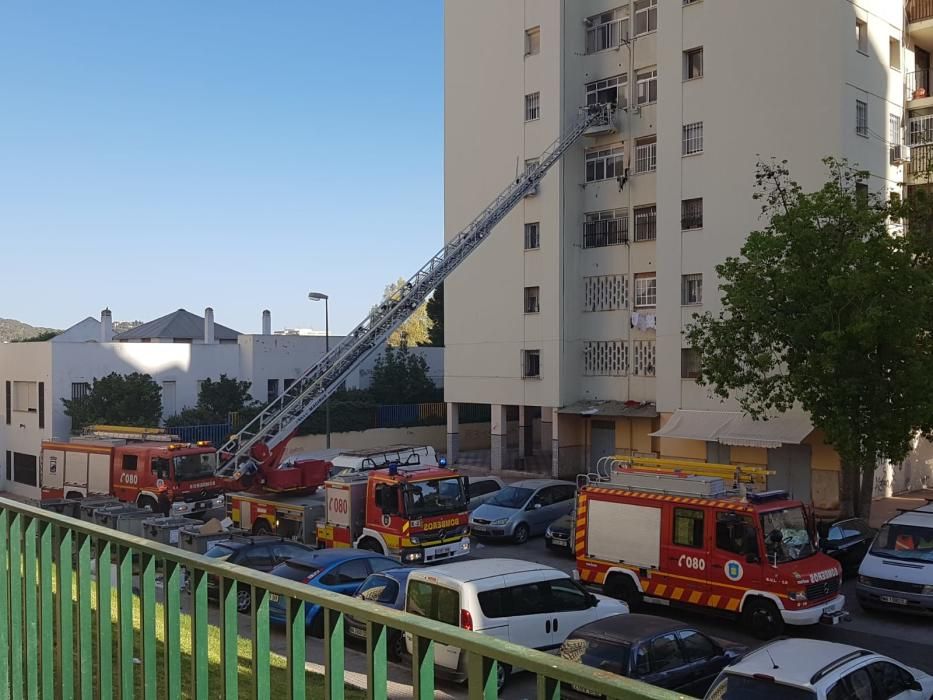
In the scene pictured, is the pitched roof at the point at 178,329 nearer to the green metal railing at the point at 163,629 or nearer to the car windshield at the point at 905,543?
the car windshield at the point at 905,543

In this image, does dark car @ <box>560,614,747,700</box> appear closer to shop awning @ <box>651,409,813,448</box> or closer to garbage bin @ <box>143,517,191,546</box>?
garbage bin @ <box>143,517,191,546</box>

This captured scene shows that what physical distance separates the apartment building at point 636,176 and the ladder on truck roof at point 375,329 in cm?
94

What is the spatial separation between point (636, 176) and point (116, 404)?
21850 millimetres

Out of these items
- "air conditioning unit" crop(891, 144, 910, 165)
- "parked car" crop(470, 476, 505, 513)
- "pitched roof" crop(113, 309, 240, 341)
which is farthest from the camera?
"pitched roof" crop(113, 309, 240, 341)

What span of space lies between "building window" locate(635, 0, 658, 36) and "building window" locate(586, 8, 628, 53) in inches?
19.8

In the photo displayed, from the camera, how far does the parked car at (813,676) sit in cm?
915

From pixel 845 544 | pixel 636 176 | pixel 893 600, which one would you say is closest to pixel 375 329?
pixel 636 176

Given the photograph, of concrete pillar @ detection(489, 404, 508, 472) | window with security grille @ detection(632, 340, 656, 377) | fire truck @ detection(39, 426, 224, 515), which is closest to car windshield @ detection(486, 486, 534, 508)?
fire truck @ detection(39, 426, 224, 515)

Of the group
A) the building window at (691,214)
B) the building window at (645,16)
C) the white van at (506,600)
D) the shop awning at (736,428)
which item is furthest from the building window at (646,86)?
the white van at (506,600)

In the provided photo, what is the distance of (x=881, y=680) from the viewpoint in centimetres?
995

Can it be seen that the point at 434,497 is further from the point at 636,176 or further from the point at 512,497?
the point at 636,176

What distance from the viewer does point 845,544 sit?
65.2 feet

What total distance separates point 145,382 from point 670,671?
30581 millimetres

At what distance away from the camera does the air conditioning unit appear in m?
31.1
